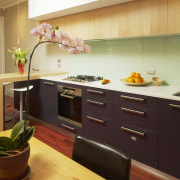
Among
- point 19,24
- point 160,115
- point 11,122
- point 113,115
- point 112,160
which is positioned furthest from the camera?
point 19,24

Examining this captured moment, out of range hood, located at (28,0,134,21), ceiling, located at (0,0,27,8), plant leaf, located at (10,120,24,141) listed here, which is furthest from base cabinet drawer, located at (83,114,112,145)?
ceiling, located at (0,0,27,8)

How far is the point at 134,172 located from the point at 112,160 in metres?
1.50

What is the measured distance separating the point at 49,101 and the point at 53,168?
2636 millimetres

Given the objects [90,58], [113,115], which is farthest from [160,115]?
[90,58]

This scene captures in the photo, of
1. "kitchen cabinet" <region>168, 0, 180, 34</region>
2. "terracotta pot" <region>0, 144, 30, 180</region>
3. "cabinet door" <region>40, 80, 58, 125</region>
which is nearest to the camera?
"terracotta pot" <region>0, 144, 30, 180</region>

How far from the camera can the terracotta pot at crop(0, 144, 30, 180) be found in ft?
2.76

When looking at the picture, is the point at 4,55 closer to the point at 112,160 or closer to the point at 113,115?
the point at 113,115

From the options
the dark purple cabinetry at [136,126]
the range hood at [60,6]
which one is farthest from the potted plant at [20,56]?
the dark purple cabinetry at [136,126]

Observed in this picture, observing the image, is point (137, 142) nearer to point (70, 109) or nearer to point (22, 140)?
point (70, 109)

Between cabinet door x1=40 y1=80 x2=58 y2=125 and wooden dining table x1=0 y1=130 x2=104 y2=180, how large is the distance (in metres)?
2.31

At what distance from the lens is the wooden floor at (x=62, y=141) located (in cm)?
231

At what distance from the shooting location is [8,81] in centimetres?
321

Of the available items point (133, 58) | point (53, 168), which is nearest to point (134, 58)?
point (133, 58)

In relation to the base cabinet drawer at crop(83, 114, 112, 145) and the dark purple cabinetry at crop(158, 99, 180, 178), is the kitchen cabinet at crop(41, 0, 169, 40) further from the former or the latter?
the base cabinet drawer at crop(83, 114, 112, 145)
